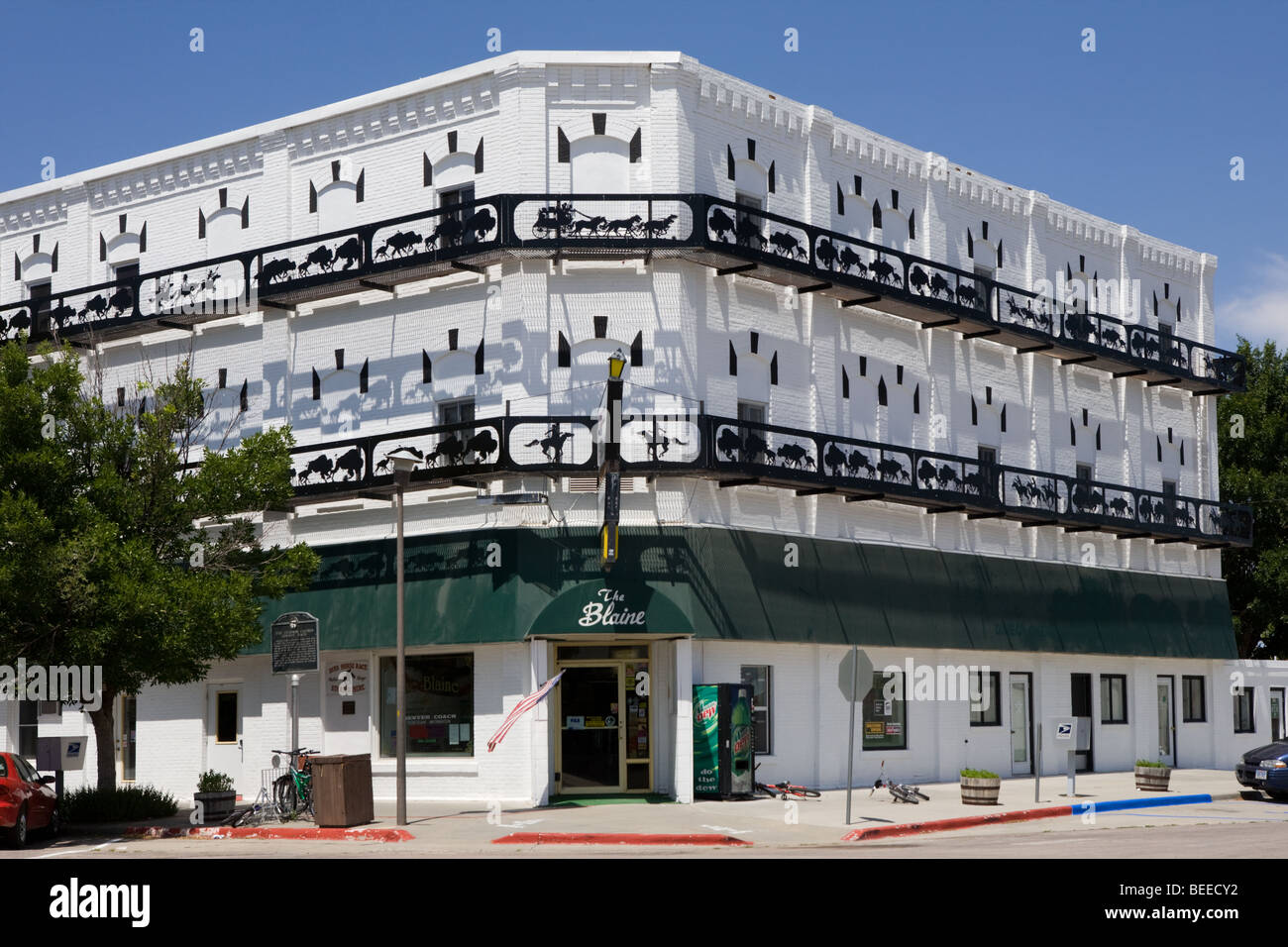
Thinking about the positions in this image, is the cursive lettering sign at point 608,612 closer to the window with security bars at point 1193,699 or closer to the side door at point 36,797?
the side door at point 36,797

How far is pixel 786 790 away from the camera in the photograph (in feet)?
94.2

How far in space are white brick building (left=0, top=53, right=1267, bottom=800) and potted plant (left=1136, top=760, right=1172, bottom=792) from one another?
162 inches

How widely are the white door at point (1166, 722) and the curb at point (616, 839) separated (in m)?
22.3

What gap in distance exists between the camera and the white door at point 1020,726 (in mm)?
36188

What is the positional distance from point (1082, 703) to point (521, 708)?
1759 cm

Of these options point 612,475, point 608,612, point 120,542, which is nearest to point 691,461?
point 612,475

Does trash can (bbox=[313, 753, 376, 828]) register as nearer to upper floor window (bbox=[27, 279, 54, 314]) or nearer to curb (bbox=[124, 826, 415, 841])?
curb (bbox=[124, 826, 415, 841])

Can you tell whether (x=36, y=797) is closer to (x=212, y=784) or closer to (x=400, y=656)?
(x=212, y=784)

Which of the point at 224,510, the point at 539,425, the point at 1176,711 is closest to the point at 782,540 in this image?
the point at 539,425

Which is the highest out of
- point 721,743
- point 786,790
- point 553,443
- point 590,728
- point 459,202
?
point 459,202

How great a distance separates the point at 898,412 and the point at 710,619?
8659 millimetres

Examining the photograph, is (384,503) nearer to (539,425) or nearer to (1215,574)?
(539,425)

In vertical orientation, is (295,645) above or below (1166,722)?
above

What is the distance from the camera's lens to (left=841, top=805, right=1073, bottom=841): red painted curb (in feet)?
77.0
